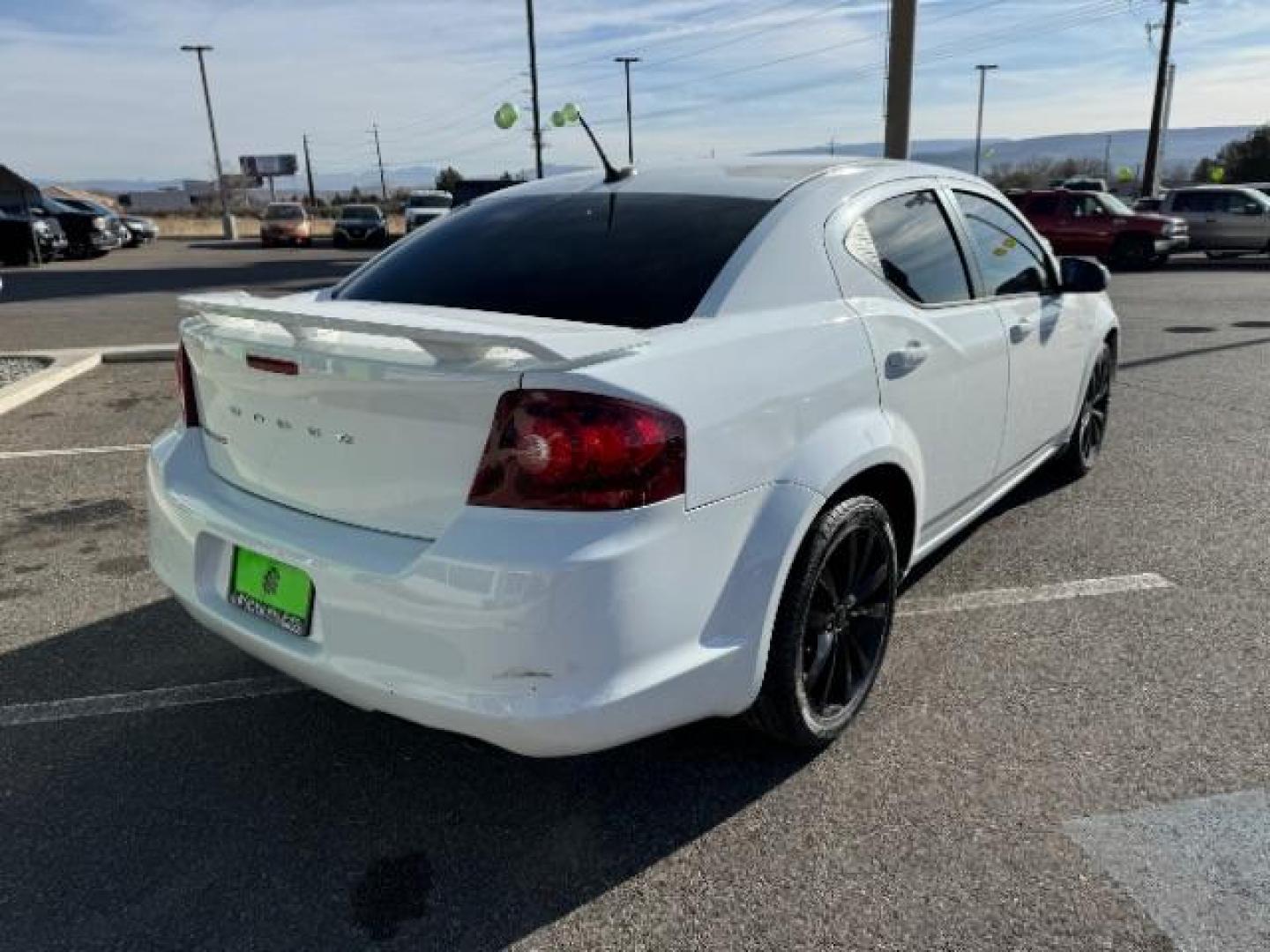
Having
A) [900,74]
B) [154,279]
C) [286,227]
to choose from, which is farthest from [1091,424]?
[286,227]

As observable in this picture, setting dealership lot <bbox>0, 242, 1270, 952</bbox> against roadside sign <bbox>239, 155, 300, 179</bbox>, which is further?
roadside sign <bbox>239, 155, 300, 179</bbox>

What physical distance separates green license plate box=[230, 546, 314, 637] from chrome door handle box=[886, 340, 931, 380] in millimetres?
1724

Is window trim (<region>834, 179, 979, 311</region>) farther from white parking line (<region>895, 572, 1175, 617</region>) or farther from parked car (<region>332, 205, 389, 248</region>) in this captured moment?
parked car (<region>332, 205, 389, 248</region>)

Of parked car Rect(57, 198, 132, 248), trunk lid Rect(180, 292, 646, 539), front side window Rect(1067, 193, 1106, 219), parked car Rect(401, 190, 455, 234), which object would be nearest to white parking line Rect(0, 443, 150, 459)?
trunk lid Rect(180, 292, 646, 539)

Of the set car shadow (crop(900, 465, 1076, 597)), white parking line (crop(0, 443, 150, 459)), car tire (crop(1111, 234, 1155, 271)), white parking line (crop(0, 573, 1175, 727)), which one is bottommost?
car tire (crop(1111, 234, 1155, 271))

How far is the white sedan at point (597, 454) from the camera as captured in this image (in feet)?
6.73

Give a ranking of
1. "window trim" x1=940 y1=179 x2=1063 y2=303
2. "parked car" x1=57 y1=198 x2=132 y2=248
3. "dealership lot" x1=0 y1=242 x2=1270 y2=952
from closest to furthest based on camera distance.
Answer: "dealership lot" x1=0 y1=242 x2=1270 y2=952
"window trim" x1=940 y1=179 x2=1063 y2=303
"parked car" x1=57 y1=198 x2=132 y2=248

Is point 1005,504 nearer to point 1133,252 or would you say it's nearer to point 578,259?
point 578,259

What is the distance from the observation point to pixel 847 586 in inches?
111

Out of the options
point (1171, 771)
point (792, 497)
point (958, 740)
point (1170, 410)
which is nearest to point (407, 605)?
point (792, 497)

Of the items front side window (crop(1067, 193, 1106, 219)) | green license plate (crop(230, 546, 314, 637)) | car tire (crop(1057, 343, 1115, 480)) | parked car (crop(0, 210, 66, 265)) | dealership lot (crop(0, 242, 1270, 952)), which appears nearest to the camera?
dealership lot (crop(0, 242, 1270, 952))

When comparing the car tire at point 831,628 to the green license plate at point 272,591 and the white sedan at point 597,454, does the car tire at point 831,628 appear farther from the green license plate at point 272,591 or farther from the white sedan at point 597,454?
the green license plate at point 272,591

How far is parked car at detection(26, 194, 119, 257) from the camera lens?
25500mm

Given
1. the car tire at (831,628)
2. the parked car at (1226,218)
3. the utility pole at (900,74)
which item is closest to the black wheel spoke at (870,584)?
the car tire at (831,628)
